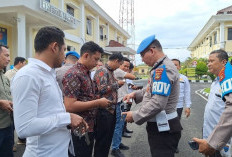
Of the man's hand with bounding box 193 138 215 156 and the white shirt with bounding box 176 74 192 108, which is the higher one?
the white shirt with bounding box 176 74 192 108

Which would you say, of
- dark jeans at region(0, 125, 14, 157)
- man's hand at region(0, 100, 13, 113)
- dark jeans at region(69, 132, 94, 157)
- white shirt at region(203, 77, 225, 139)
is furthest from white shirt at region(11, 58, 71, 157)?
white shirt at region(203, 77, 225, 139)

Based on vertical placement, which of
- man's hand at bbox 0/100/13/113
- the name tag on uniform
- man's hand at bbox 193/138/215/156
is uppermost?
man's hand at bbox 0/100/13/113

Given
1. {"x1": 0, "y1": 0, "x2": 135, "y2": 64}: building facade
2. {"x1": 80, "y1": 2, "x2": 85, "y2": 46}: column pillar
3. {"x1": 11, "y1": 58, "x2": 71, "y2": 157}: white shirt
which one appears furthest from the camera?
{"x1": 80, "y1": 2, "x2": 85, "y2": 46}: column pillar

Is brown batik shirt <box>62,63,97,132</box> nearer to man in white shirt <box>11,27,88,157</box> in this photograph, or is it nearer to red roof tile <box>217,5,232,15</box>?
man in white shirt <box>11,27,88,157</box>

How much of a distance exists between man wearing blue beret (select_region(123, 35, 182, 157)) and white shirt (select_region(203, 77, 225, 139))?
78 cm

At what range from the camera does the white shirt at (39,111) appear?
1.42 meters

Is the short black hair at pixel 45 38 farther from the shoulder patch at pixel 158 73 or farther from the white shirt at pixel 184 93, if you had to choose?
the white shirt at pixel 184 93

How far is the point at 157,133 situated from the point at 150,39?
106 centimetres

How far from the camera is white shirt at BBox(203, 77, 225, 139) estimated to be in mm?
2762

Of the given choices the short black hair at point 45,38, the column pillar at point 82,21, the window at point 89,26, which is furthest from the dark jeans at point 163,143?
the window at point 89,26

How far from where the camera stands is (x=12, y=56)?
34.1ft

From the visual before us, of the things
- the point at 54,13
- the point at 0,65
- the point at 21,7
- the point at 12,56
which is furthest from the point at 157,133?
the point at 12,56

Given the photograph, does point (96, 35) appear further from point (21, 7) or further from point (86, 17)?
point (21, 7)

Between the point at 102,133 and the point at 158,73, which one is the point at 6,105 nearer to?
the point at 102,133
